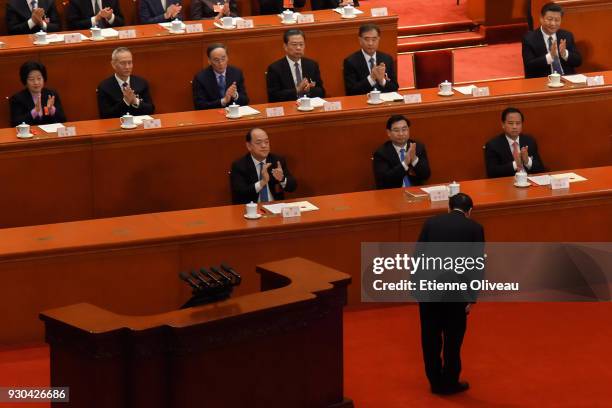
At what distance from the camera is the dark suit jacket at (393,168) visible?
27.4 feet

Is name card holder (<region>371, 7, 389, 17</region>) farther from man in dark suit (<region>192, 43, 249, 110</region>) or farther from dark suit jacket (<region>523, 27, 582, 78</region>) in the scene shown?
man in dark suit (<region>192, 43, 249, 110</region>)

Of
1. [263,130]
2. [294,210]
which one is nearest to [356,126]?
[263,130]

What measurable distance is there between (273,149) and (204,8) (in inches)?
88.0

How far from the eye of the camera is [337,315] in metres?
5.92

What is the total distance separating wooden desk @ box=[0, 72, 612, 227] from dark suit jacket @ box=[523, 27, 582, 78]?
52 centimetres

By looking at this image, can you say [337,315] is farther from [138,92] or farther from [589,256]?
[138,92]

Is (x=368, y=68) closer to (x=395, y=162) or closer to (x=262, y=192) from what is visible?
(x=395, y=162)

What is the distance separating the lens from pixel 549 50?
32.3ft

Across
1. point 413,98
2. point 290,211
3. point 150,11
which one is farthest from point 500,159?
point 150,11

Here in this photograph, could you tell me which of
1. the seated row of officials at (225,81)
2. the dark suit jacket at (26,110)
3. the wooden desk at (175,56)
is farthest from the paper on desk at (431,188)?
the dark suit jacket at (26,110)

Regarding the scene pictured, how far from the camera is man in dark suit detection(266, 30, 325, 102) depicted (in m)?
9.41

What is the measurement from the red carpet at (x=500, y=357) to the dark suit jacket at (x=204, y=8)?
12.5ft

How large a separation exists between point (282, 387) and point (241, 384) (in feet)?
0.73

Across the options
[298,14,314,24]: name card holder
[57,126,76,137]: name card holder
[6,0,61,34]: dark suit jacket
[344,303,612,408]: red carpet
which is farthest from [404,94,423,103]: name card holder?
[6,0,61,34]: dark suit jacket
